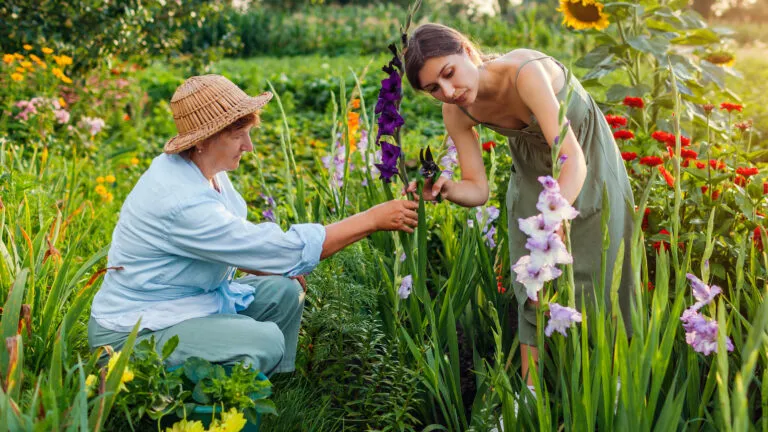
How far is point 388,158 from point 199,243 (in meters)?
0.62

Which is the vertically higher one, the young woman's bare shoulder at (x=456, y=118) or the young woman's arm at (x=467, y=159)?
the young woman's bare shoulder at (x=456, y=118)

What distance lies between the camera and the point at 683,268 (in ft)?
6.39

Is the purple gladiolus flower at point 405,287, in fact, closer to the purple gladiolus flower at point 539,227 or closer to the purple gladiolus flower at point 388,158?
the purple gladiolus flower at point 388,158

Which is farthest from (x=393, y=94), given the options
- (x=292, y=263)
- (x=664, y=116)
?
(x=664, y=116)

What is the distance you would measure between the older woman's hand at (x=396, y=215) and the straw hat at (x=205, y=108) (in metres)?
0.50

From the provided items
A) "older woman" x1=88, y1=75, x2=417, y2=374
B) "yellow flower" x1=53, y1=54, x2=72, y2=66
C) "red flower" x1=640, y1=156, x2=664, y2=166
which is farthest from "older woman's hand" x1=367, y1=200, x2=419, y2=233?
"yellow flower" x1=53, y1=54, x2=72, y2=66

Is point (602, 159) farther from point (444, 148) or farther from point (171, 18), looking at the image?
point (171, 18)

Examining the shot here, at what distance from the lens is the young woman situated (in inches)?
87.1

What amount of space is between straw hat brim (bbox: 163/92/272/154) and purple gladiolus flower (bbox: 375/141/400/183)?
0.43m

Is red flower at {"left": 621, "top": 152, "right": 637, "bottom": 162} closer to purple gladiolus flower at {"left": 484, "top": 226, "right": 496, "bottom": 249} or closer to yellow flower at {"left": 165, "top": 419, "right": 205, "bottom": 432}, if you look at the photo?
purple gladiolus flower at {"left": 484, "top": 226, "right": 496, "bottom": 249}

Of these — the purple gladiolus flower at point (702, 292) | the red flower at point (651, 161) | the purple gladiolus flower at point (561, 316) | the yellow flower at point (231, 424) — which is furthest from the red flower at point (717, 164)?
the yellow flower at point (231, 424)

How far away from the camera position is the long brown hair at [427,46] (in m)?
2.19

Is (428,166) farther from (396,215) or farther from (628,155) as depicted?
(628,155)

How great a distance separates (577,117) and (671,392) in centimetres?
99
